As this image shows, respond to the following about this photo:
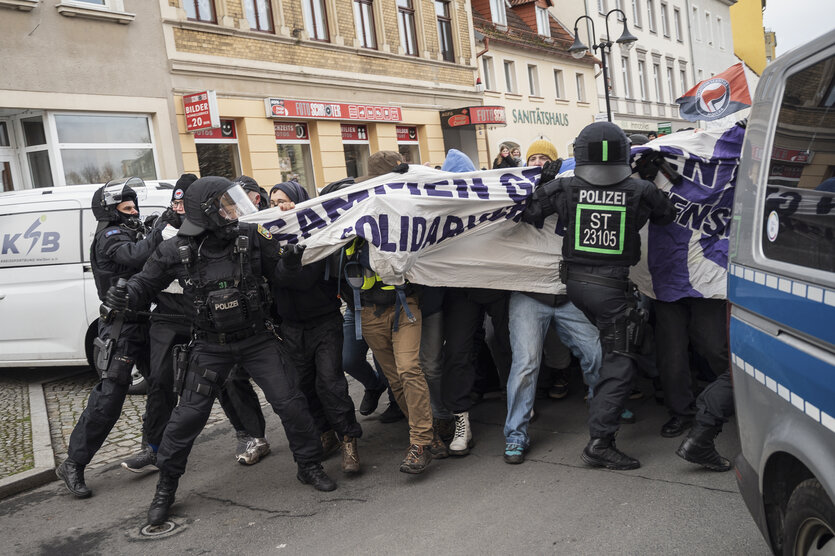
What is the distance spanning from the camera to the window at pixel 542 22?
32.6 metres

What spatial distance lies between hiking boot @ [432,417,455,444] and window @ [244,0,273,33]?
13.3 meters

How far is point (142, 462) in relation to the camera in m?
5.24

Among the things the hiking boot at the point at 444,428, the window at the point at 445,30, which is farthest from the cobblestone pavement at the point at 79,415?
the window at the point at 445,30

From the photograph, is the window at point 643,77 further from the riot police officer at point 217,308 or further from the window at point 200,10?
the riot police officer at point 217,308

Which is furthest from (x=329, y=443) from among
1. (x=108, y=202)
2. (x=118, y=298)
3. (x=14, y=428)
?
(x=14, y=428)

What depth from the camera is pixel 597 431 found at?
Result: 4.43 metres

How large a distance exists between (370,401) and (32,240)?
3797 millimetres

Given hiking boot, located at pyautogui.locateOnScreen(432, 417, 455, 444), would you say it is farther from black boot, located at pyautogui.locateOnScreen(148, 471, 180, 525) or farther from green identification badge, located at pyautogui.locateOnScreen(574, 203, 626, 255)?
black boot, located at pyautogui.locateOnScreen(148, 471, 180, 525)

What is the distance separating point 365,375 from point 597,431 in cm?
189

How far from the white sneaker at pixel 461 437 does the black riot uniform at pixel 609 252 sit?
83 cm

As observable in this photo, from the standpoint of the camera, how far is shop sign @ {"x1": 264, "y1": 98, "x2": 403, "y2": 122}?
16688 mm

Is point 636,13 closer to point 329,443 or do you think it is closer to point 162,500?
point 329,443

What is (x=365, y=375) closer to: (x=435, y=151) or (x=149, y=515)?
(x=149, y=515)

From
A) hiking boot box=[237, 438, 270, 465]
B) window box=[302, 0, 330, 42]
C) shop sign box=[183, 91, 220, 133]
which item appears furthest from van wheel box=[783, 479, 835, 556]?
window box=[302, 0, 330, 42]
